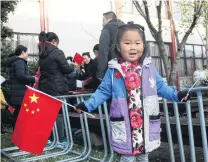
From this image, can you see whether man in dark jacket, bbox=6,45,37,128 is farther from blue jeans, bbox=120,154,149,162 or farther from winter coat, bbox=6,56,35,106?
blue jeans, bbox=120,154,149,162

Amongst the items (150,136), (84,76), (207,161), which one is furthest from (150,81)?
(84,76)

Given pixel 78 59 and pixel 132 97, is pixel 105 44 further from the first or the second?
pixel 78 59

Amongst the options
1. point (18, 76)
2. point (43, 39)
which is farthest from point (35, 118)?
point (18, 76)

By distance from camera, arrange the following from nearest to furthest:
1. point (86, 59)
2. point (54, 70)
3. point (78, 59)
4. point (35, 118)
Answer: point (35, 118)
point (54, 70)
point (86, 59)
point (78, 59)

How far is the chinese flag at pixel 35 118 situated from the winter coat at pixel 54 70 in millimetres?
1706

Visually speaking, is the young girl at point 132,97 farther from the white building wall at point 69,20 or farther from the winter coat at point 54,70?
the white building wall at point 69,20

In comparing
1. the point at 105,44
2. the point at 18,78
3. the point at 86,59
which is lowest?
the point at 18,78

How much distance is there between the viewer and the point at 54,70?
5082 mm

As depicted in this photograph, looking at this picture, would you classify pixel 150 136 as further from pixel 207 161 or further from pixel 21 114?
pixel 21 114

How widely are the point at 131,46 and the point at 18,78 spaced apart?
3344 mm

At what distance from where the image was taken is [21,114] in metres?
3.36

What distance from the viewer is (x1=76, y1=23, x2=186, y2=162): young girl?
2607mm

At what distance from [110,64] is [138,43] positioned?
0.94 feet

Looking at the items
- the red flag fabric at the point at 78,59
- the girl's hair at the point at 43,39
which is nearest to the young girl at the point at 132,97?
the girl's hair at the point at 43,39
